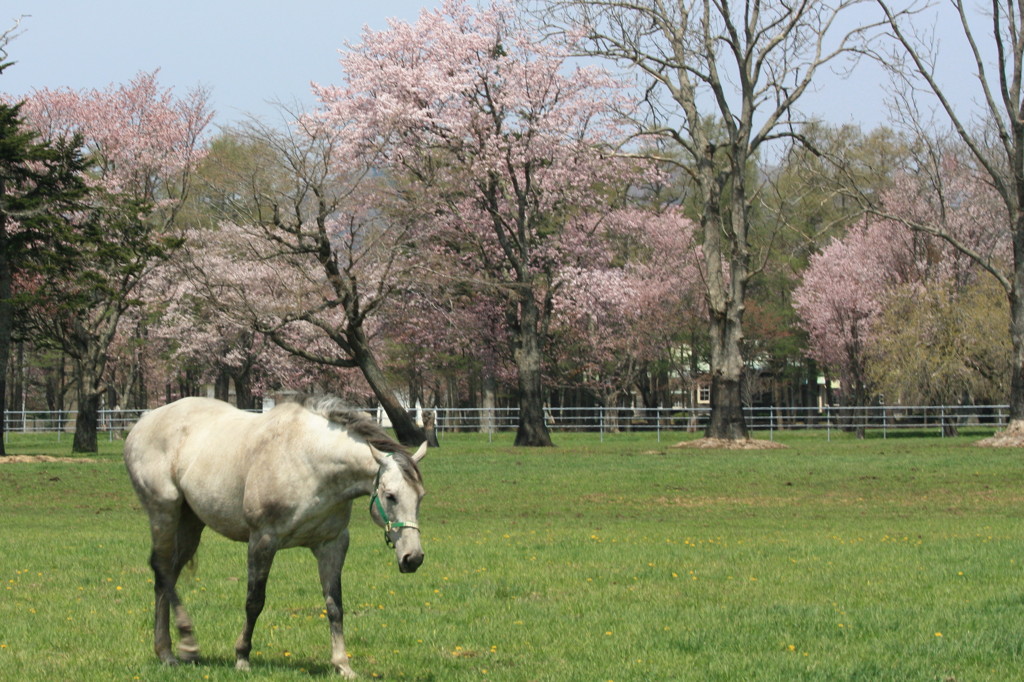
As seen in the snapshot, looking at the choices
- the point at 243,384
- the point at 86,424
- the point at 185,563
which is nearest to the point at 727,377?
the point at 86,424

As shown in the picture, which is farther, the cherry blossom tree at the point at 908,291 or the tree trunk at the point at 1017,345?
the cherry blossom tree at the point at 908,291

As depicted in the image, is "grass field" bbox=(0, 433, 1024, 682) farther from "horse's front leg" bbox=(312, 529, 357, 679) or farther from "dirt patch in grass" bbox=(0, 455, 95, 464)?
"dirt patch in grass" bbox=(0, 455, 95, 464)

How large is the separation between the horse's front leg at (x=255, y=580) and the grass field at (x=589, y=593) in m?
0.19

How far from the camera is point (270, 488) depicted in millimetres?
7008

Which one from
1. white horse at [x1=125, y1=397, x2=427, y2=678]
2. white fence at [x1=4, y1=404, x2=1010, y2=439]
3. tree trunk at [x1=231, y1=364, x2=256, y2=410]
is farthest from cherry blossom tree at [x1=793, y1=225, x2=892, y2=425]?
white horse at [x1=125, y1=397, x2=427, y2=678]

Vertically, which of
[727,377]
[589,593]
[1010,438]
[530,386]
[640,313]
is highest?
[640,313]

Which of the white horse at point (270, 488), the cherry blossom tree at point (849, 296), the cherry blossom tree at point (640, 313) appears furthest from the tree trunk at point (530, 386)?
the white horse at point (270, 488)

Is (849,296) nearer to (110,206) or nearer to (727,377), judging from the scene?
(727,377)

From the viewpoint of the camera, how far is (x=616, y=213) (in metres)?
48.0

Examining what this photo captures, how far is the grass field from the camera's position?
728 cm

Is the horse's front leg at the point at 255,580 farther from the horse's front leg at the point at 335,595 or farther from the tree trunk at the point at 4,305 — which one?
the tree trunk at the point at 4,305

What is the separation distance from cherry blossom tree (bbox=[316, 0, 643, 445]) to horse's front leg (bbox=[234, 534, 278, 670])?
29632 mm

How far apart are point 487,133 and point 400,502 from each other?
108ft

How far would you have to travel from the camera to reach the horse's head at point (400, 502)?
21.0ft
